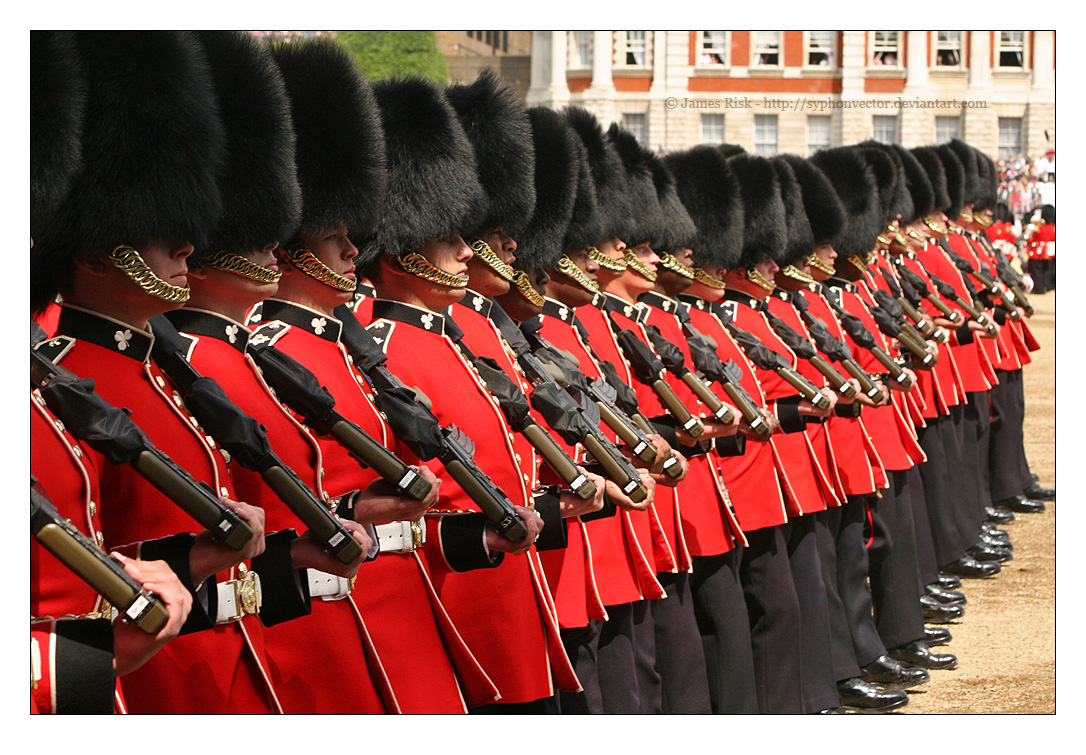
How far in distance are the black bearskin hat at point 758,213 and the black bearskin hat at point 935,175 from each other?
11.8ft

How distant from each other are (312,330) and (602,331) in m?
1.91

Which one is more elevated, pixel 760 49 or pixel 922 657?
pixel 760 49

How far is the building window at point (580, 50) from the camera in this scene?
22.7 metres

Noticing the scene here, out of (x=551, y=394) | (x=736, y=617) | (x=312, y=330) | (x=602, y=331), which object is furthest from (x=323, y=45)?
(x=736, y=617)

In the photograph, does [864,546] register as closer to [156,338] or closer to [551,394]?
[551,394]

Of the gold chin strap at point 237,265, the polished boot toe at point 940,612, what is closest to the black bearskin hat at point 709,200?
the polished boot toe at point 940,612

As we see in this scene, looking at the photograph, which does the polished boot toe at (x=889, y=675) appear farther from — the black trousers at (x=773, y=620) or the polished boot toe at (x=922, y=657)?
the black trousers at (x=773, y=620)

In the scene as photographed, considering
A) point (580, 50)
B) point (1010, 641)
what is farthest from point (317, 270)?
point (580, 50)

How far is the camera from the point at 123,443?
2062mm

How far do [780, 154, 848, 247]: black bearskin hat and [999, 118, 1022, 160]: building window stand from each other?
65.0 feet

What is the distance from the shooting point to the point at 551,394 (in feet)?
11.9

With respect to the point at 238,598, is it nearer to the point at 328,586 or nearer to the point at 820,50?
the point at 328,586

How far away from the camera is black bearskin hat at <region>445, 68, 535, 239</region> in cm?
392

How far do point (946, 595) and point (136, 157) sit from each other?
18.1 ft
